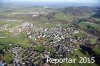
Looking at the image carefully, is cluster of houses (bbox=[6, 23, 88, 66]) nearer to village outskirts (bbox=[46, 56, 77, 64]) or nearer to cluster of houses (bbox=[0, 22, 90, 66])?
cluster of houses (bbox=[0, 22, 90, 66])

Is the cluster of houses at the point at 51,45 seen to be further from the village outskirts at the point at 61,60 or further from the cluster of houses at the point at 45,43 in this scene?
the village outskirts at the point at 61,60

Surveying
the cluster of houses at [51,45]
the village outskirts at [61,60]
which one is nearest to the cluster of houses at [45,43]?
the cluster of houses at [51,45]

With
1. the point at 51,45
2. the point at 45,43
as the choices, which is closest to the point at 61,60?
the point at 51,45

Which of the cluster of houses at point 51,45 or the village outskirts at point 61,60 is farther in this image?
the cluster of houses at point 51,45

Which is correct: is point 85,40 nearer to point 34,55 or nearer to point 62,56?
point 62,56

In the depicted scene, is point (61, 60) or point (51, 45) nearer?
point (61, 60)

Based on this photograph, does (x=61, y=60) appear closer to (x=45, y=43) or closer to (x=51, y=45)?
(x=51, y=45)

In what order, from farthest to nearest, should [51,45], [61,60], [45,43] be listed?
[45,43] < [51,45] < [61,60]

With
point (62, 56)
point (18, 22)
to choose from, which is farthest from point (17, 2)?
point (62, 56)

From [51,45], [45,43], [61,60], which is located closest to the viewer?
[61,60]

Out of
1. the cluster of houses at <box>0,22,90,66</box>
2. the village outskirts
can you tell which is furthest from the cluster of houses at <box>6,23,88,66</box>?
the village outskirts

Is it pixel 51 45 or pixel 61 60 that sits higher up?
pixel 51 45
